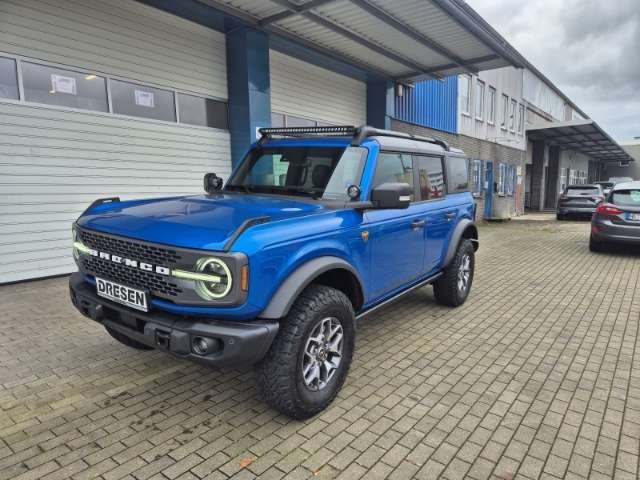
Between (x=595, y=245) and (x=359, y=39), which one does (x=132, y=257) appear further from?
(x=595, y=245)

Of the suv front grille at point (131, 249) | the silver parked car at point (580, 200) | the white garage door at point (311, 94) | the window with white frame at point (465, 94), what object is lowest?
the silver parked car at point (580, 200)

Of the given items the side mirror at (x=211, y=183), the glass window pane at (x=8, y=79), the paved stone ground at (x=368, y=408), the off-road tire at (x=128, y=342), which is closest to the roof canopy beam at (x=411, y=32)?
the side mirror at (x=211, y=183)

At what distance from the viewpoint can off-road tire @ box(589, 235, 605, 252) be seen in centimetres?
990

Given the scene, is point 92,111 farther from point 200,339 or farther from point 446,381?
point 446,381

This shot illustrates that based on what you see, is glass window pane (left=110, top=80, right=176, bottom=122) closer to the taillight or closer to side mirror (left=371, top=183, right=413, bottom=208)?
side mirror (left=371, top=183, right=413, bottom=208)

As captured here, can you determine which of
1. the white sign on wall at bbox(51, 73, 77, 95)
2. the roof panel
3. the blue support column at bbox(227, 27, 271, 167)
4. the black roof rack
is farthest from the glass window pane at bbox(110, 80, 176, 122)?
the black roof rack

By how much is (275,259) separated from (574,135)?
92.6ft

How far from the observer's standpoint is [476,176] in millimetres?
18609

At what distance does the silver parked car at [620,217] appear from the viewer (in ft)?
29.6

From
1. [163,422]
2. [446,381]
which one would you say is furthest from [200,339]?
[446,381]

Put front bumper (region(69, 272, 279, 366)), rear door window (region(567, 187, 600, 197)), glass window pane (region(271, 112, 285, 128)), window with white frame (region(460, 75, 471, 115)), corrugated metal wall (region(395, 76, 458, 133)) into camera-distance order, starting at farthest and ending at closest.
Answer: rear door window (region(567, 187, 600, 197)) → window with white frame (region(460, 75, 471, 115)) → corrugated metal wall (region(395, 76, 458, 133)) → glass window pane (region(271, 112, 285, 128)) → front bumper (region(69, 272, 279, 366))

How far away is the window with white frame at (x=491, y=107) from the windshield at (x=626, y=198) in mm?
11339

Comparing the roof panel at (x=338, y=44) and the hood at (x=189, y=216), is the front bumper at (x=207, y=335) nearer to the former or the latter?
the hood at (x=189, y=216)

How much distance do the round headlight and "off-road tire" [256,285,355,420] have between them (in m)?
0.48
